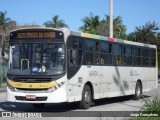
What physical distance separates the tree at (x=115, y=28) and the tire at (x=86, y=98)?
4293 centimetres

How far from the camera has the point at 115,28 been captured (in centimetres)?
6962

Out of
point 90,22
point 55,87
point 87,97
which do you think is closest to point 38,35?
point 55,87

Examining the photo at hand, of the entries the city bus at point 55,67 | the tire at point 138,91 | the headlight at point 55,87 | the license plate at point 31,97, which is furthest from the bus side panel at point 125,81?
the license plate at point 31,97

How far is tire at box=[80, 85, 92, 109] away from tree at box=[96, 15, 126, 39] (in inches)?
1690

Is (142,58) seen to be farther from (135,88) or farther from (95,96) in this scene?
(95,96)

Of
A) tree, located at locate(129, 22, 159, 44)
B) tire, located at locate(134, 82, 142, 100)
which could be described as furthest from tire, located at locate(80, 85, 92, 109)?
tree, located at locate(129, 22, 159, 44)

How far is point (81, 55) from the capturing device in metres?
16.6

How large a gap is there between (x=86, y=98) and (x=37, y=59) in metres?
2.84

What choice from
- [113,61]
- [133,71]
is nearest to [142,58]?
[133,71]

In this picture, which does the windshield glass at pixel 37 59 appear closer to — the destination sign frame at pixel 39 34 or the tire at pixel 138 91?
the destination sign frame at pixel 39 34

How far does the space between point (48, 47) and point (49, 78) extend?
120cm

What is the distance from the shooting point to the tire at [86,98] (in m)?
16.6

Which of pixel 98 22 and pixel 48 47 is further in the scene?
pixel 98 22

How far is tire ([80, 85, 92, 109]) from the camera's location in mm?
16641
